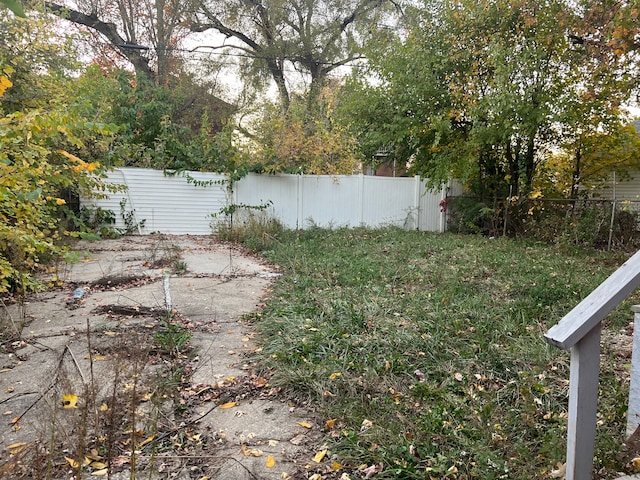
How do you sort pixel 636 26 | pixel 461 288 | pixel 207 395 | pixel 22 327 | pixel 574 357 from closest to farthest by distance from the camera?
pixel 574 357
pixel 207 395
pixel 22 327
pixel 461 288
pixel 636 26

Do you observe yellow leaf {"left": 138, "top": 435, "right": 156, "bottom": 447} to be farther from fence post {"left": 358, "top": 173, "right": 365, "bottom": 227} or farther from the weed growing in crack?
fence post {"left": 358, "top": 173, "right": 365, "bottom": 227}

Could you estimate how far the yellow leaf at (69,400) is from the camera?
2136mm

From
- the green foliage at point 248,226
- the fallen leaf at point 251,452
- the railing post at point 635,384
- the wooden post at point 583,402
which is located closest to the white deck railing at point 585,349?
the wooden post at point 583,402

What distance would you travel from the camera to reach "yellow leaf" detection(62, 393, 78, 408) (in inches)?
84.1

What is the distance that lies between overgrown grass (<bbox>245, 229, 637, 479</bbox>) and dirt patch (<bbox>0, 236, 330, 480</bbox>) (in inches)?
10.4

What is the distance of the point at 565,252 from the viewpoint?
278 inches

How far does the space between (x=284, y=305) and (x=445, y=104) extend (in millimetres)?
7283

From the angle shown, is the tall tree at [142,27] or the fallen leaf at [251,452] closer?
the fallen leaf at [251,452]

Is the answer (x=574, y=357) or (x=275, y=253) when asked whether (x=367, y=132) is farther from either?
(x=574, y=357)

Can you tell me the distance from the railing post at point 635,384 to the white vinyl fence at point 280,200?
9.29m

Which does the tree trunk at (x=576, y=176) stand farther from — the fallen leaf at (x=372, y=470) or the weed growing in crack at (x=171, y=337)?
the fallen leaf at (x=372, y=470)

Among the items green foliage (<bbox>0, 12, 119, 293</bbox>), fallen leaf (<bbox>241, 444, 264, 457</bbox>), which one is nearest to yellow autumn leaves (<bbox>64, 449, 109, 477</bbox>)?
fallen leaf (<bbox>241, 444, 264, 457</bbox>)

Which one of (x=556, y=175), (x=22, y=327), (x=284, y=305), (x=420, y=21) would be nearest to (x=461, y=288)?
(x=284, y=305)

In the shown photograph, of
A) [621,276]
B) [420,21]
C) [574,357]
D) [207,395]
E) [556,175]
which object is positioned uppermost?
[420,21]
